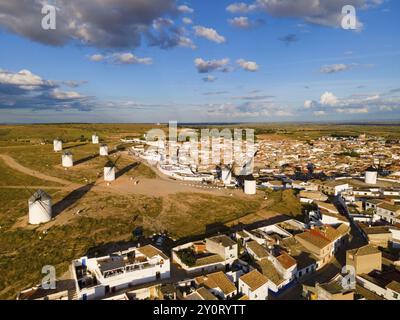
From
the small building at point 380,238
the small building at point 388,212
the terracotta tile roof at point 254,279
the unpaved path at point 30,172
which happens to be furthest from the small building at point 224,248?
the unpaved path at point 30,172

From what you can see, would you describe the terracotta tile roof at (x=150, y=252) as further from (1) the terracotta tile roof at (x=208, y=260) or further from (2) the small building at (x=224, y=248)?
(2) the small building at (x=224, y=248)

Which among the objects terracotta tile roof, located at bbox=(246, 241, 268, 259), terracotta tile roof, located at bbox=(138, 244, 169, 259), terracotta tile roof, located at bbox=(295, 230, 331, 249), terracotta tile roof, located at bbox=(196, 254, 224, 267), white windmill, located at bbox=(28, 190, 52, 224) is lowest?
terracotta tile roof, located at bbox=(196, 254, 224, 267)

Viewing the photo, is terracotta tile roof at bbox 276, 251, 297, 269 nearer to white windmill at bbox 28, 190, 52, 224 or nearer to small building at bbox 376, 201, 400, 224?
small building at bbox 376, 201, 400, 224

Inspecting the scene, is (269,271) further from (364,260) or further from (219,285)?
(364,260)

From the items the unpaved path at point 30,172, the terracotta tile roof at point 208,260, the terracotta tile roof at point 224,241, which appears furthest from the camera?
the unpaved path at point 30,172

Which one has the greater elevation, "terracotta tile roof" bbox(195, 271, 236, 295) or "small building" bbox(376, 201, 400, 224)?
"small building" bbox(376, 201, 400, 224)

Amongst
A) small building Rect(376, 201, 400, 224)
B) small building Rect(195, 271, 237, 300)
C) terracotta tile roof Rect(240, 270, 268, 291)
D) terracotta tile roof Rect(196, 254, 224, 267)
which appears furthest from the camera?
A: small building Rect(376, 201, 400, 224)

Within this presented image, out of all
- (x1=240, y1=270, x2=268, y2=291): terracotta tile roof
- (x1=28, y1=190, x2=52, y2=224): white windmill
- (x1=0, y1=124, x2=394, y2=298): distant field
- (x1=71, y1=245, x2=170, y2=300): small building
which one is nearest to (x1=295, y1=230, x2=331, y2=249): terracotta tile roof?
(x1=240, y1=270, x2=268, y2=291): terracotta tile roof

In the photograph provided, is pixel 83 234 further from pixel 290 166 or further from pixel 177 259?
pixel 290 166
